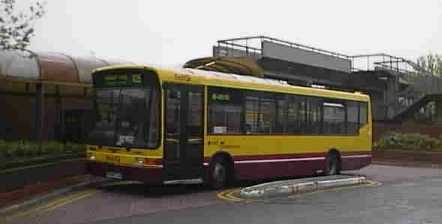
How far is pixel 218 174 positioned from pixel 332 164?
6.39 meters

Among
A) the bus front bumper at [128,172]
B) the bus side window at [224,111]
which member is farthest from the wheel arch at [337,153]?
the bus front bumper at [128,172]

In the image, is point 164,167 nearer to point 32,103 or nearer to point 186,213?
point 186,213

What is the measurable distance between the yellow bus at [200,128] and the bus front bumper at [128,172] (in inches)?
0.9

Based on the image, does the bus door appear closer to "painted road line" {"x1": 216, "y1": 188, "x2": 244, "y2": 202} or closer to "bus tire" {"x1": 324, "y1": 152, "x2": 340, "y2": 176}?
"painted road line" {"x1": 216, "y1": 188, "x2": 244, "y2": 202}

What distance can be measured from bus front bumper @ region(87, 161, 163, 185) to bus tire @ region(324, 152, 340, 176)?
8.14m

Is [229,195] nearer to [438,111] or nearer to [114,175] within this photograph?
[114,175]

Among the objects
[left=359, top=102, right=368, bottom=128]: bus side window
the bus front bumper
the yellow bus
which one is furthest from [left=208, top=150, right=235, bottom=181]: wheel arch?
[left=359, top=102, right=368, bottom=128]: bus side window

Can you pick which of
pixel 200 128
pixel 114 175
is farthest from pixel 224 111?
pixel 114 175

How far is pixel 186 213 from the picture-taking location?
12.9 metres

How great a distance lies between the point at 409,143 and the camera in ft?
111

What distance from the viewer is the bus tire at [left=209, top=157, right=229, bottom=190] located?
17.1 metres

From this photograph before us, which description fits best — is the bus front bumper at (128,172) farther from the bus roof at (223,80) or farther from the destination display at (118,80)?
the bus roof at (223,80)

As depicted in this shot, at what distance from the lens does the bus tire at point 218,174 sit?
56.0ft

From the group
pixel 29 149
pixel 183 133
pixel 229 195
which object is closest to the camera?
pixel 183 133
